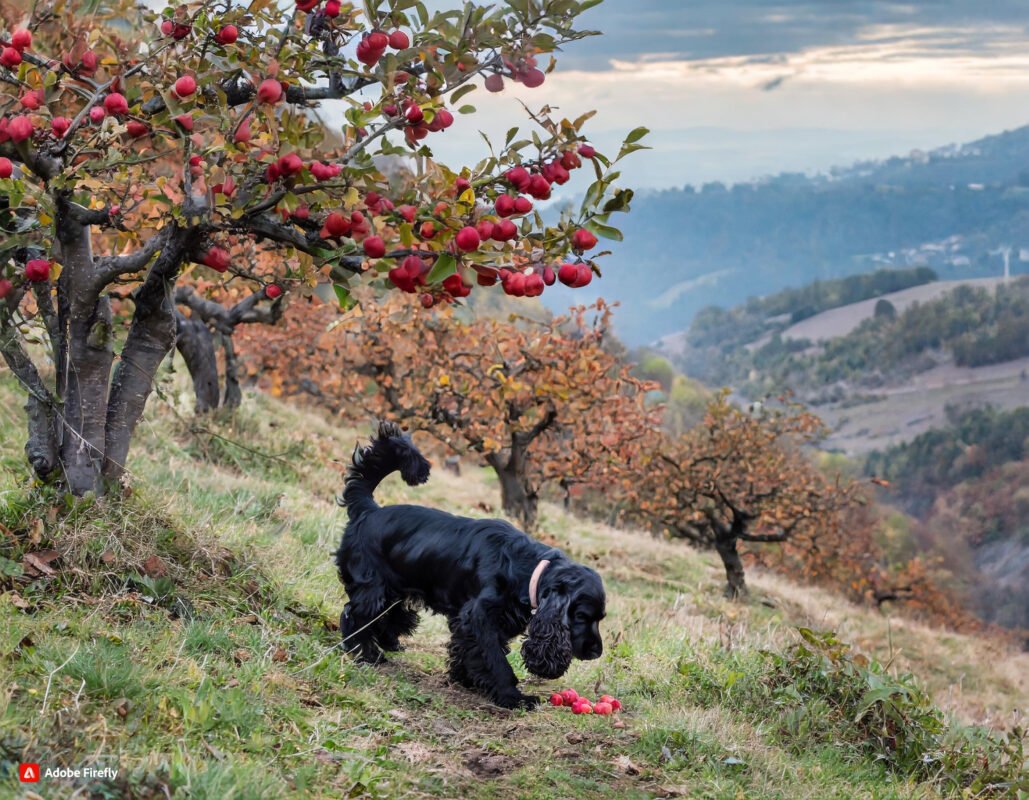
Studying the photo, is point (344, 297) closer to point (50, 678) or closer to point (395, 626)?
point (50, 678)

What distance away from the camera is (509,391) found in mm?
10672

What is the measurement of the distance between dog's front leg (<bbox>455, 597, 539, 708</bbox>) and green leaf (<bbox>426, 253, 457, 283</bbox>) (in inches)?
87.0

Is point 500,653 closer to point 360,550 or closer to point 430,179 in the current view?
point 360,550

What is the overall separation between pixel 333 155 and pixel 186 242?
1.14 meters

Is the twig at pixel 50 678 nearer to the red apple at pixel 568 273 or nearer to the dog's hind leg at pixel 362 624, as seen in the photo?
the dog's hind leg at pixel 362 624

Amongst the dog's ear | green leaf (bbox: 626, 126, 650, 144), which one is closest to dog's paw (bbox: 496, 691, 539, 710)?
the dog's ear

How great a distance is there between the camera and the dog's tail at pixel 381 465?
5.65 metres

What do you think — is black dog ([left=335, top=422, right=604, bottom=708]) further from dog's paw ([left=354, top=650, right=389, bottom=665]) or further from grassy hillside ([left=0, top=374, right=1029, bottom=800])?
grassy hillside ([left=0, top=374, right=1029, bottom=800])

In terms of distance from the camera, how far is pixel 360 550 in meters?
5.66

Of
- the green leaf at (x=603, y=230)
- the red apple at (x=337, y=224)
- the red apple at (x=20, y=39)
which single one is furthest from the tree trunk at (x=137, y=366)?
the green leaf at (x=603, y=230)

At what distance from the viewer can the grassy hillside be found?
3660mm

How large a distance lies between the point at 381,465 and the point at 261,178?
1.91 metres

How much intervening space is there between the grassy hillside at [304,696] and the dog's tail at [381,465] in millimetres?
735

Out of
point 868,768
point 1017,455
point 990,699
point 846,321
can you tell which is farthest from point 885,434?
point 868,768
